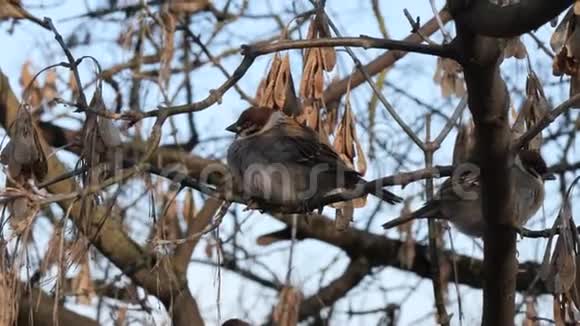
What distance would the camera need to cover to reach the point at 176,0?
5.94 meters

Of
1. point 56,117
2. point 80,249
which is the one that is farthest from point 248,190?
point 56,117

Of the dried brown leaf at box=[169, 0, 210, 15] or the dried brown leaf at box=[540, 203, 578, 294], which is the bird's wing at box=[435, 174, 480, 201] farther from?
the dried brown leaf at box=[169, 0, 210, 15]

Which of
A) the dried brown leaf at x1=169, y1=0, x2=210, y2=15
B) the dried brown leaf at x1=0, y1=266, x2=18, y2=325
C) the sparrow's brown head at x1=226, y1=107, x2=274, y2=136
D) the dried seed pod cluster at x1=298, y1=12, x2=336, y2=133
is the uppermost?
the dried brown leaf at x1=169, y1=0, x2=210, y2=15

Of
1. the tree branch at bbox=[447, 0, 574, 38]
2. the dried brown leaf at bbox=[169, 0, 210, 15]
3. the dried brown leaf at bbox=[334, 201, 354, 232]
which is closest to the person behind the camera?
the tree branch at bbox=[447, 0, 574, 38]

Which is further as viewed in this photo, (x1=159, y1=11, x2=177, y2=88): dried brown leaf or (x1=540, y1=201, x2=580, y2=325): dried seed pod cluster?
(x1=159, y1=11, x2=177, y2=88): dried brown leaf

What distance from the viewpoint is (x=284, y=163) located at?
3.83 metres

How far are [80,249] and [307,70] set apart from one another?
777 millimetres

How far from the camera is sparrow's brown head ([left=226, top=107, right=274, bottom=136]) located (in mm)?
3975

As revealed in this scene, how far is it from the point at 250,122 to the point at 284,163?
11.6 inches

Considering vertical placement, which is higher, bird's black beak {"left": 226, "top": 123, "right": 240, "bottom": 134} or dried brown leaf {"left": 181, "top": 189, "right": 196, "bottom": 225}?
bird's black beak {"left": 226, "top": 123, "right": 240, "bottom": 134}

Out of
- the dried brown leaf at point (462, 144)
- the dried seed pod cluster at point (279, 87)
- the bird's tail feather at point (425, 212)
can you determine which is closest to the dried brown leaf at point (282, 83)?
the dried seed pod cluster at point (279, 87)

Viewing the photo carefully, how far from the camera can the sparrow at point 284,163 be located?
3.66 meters

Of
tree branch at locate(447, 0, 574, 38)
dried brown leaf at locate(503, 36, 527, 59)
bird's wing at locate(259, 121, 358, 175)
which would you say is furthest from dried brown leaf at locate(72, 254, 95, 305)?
tree branch at locate(447, 0, 574, 38)

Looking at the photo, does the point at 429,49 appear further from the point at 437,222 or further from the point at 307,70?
the point at 437,222
